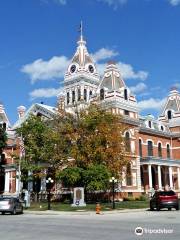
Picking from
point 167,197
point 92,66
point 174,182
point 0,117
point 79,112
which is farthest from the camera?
point 92,66

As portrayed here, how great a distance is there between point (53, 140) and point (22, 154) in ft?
13.4

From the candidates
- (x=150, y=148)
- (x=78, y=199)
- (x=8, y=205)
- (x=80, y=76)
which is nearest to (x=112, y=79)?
(x=150, y=148)

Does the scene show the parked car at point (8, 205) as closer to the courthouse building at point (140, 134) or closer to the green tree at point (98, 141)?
the green tree at point (98, 141)

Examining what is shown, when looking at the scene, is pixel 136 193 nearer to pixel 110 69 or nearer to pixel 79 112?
pixel 79 112

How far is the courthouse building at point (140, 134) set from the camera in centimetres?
5272

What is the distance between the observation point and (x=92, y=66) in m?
90.5

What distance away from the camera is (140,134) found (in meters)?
59.5

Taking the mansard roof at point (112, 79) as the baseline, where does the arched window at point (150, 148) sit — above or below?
below

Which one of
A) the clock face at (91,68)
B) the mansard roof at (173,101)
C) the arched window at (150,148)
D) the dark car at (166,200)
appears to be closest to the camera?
the dark car at (166,200)

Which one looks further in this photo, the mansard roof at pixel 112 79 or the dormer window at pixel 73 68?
the dormer window at pixel 73 68

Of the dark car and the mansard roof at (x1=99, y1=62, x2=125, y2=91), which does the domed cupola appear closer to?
the mansard roof at (x1=99, y1=62, x2=125, y2=91)

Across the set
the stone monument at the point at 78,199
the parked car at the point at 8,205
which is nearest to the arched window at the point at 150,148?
the stone monument at the point at 78,199

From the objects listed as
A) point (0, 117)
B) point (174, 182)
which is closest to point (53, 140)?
point (174, 182)

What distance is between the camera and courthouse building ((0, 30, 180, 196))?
52.7m
